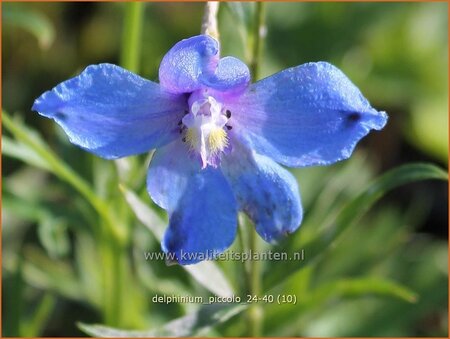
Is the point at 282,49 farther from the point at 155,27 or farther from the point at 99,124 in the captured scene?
the point at 99,124

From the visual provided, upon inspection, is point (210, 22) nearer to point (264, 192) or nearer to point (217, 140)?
point (217, 140)

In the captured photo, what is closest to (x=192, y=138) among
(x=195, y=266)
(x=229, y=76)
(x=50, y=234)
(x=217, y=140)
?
(x=217, y=140)

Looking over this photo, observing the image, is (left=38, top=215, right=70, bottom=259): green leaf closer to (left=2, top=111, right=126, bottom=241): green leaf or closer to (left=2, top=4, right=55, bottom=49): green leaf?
(left=2, top=111, right=126, bottom=241): green leaf

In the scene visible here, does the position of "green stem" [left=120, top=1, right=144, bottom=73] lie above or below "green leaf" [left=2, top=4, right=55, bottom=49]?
below

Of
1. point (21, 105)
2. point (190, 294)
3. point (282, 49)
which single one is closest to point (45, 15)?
point (21, 105)

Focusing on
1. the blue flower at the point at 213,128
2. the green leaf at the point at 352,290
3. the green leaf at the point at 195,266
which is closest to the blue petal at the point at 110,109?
the blue flower at the point at 213,128

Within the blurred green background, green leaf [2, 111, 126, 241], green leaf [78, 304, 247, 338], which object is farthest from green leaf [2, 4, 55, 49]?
green leaf [78, 304, 247, 338]
